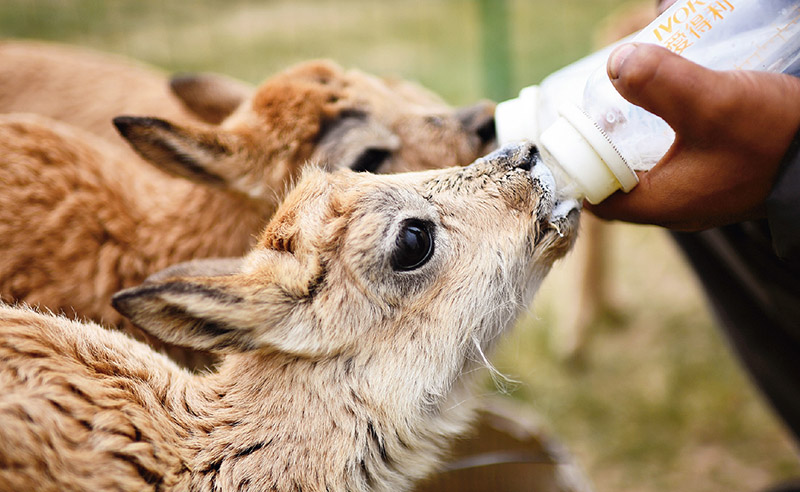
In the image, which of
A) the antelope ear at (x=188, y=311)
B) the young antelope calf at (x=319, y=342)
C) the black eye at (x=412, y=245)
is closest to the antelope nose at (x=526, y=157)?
the young antelope calf at (x=319, y=342)

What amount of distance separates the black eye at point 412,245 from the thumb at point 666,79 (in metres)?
0.80

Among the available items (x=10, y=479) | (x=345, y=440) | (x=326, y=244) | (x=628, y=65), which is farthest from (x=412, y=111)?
(x=10, y=479)

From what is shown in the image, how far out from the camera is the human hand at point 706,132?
6.16 feet

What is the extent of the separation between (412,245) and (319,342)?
1.49 feet

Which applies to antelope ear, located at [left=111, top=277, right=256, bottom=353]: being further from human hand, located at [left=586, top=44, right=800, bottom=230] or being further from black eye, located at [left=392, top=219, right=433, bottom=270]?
human hand, located at [left=586, top=44, right=800, bottom=230]

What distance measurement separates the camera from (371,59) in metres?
9.02

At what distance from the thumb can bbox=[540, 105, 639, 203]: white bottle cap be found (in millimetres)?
206

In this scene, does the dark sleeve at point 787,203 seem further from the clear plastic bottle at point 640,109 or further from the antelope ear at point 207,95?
the antelope ear at point 207,95

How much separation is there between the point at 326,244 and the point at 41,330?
3.13ft

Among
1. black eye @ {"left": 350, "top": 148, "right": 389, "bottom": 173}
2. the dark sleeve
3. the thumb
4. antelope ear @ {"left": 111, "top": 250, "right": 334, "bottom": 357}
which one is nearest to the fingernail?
the thumb

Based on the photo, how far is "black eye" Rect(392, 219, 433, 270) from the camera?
2.25 meters

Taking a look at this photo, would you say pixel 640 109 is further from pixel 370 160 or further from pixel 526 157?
pixel 370 160

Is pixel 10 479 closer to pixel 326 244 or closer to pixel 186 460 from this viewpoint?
pixel 186 460

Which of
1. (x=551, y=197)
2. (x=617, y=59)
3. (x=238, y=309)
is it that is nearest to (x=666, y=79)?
(x=617, y=59)
